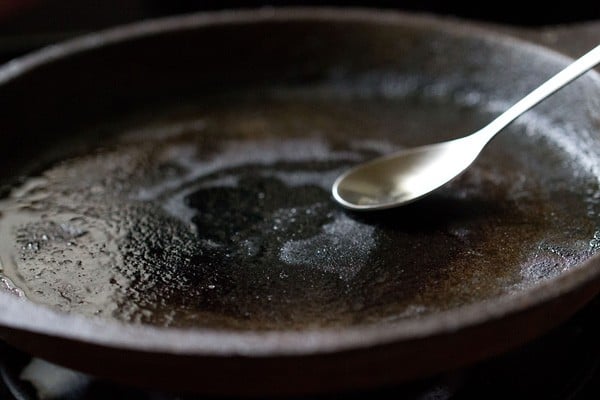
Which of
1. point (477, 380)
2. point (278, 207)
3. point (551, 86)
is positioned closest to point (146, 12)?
point (278, 207)

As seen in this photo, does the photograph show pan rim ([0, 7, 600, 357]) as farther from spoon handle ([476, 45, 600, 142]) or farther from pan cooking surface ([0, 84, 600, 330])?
spoon handle ([476, 45, 600, 142])

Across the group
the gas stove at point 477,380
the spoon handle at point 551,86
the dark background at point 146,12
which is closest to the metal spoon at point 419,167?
the spoon handle at point 551,86

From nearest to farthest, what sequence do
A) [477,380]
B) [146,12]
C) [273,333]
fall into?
[273,333] → [477,380] → [146,12]

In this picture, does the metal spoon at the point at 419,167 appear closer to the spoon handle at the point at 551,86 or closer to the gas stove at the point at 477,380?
the spoon handle at the point at 551,86

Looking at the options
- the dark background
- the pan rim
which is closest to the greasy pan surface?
the pan rim

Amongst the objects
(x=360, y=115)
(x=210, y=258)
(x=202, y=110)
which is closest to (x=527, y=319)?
(x=210, y=258)

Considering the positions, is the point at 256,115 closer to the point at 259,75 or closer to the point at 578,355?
the point at 259,75

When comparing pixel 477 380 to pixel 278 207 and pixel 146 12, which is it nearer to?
pixel 278 207
